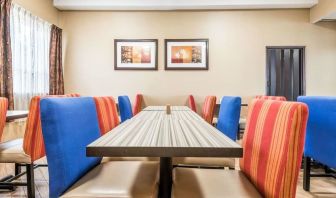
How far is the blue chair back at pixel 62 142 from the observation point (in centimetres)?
108

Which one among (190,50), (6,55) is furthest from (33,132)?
(190,50)

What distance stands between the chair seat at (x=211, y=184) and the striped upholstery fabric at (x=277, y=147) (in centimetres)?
6

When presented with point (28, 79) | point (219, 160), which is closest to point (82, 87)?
point (28, 79)

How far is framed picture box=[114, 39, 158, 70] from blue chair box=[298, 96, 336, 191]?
Result: 10.8 ft

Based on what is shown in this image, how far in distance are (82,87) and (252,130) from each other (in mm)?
4510

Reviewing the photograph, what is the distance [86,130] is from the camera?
4.58 feet

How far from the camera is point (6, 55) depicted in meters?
3.47

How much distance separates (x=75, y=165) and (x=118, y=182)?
0.21 m

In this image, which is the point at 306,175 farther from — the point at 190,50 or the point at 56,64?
the point at 56,64

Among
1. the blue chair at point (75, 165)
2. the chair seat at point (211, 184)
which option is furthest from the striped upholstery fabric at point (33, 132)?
the chair seat at point (211, 184)

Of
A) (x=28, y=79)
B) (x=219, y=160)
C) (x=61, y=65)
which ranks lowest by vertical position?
(x=219, y=160)

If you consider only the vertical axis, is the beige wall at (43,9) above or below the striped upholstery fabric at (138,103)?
above

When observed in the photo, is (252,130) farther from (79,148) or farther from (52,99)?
(52,99)

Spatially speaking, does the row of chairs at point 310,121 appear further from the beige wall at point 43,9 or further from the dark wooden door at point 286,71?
the dark wooden door at point 286,71
